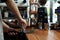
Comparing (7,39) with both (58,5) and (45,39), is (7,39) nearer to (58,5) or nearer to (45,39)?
(45,39)

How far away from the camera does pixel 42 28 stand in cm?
236

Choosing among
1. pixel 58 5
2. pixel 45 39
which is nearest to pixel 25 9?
pixel 58 5

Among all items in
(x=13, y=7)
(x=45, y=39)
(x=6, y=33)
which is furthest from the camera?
(x=45, y=39)

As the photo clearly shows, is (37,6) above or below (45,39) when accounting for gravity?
above

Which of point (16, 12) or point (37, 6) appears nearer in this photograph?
point (16, 12)

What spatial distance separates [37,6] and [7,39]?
97cm

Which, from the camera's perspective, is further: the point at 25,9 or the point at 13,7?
the point at 25,9

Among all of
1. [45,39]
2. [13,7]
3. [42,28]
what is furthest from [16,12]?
[42,28]

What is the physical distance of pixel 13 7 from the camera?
1001mm

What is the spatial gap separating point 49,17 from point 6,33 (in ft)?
3.41

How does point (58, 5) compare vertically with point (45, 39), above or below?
above

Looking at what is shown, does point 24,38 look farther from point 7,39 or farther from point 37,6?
point 37,6

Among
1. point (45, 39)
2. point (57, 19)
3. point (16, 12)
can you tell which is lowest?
point (45, 39)

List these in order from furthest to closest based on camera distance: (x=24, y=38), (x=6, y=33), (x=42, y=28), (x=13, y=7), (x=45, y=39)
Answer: (x=42, y=28) < (x=45, y=39) < (x=6, y=33) < (x=24, y=38) < (x=13, y=7)
